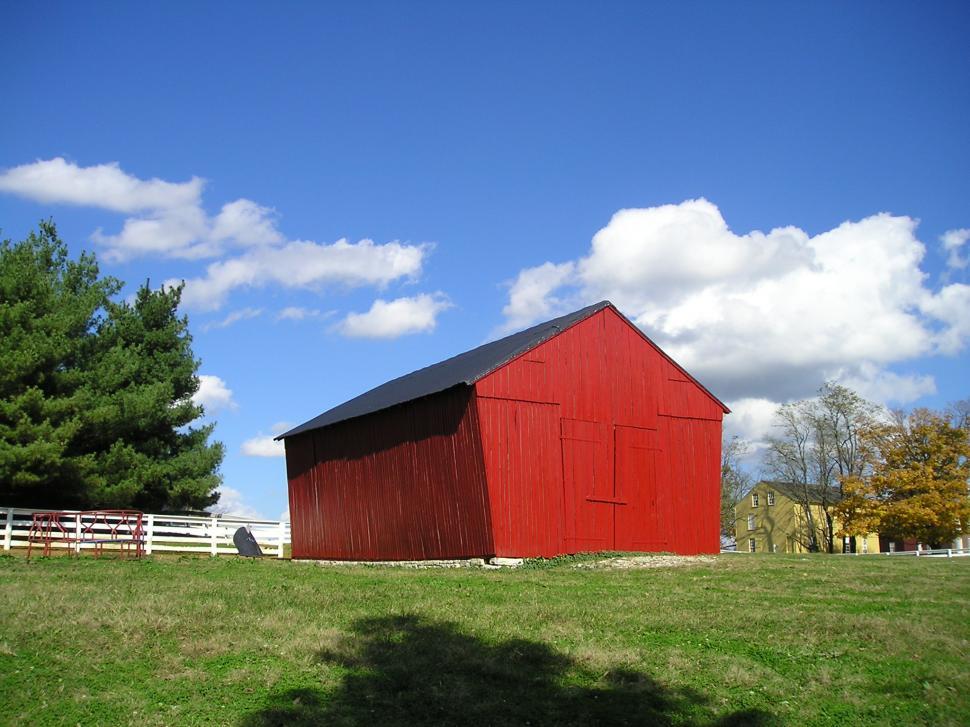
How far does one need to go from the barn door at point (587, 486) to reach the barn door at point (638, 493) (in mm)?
392

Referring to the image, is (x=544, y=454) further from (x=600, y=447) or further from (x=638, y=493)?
(x=638, y=493)

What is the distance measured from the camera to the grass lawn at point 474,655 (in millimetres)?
9312

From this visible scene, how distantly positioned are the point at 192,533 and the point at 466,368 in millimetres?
10775

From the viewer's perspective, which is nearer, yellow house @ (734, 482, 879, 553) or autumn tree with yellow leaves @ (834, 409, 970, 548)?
autumn tree with yellow leaves @ (834, 409, 970, 548)

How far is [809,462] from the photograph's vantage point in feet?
193

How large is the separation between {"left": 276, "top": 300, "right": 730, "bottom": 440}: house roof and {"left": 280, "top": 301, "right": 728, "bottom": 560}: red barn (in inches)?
3.3

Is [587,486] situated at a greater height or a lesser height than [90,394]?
lesser

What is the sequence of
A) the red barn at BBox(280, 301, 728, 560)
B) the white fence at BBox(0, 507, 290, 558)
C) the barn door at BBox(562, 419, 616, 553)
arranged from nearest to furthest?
the red barn at BBox(280, 301, 728, 560)
the barn door at BBox(562, 419, 616, 553)
the white fence at BBox(0, 507, 290, 558)

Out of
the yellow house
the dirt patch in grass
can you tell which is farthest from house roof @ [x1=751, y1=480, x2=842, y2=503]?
the dirt patch in grass

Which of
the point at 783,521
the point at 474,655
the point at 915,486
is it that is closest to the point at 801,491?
the point at 783,521

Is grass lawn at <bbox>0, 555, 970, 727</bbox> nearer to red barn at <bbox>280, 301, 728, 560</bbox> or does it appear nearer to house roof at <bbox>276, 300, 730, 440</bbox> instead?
red barn at <bbox>280, 301, 728, 560</bbox>

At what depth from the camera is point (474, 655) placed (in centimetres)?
1109

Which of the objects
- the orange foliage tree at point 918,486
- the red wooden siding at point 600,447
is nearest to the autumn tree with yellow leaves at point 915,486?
the orange foliage tree at point 918,486

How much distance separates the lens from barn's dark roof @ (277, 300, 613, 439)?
76.1 feet
